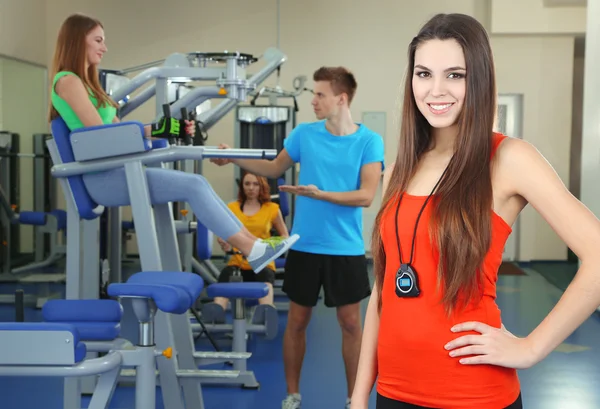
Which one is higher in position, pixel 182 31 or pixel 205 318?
pixel 182 31

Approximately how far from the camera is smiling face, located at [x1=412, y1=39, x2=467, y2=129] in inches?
56.6

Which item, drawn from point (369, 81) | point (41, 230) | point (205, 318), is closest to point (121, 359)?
point (205, 318)

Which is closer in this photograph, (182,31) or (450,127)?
(450,127)

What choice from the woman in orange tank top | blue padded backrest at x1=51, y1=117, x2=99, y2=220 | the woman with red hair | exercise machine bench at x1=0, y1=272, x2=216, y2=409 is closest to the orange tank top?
the woman in orange tank top

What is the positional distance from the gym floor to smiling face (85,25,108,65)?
1.31m

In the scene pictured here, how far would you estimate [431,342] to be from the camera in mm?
1459

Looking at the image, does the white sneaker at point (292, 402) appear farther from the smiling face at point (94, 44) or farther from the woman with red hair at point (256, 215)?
the woman with red hair at point (256, 215)

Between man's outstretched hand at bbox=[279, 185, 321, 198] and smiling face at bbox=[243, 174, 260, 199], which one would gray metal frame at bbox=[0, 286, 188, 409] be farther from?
smiling face at bbox=[243, 174, 260, 199]

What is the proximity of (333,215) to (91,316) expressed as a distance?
45.6 inches

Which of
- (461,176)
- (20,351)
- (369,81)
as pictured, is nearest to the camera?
(461,176)

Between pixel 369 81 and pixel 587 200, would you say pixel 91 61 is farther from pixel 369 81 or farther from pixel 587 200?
pixel 369 81

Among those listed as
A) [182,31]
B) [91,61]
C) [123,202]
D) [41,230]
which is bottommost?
[41,230]

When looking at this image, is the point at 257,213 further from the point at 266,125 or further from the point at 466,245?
the point at 466,245

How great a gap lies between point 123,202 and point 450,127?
226 cm
